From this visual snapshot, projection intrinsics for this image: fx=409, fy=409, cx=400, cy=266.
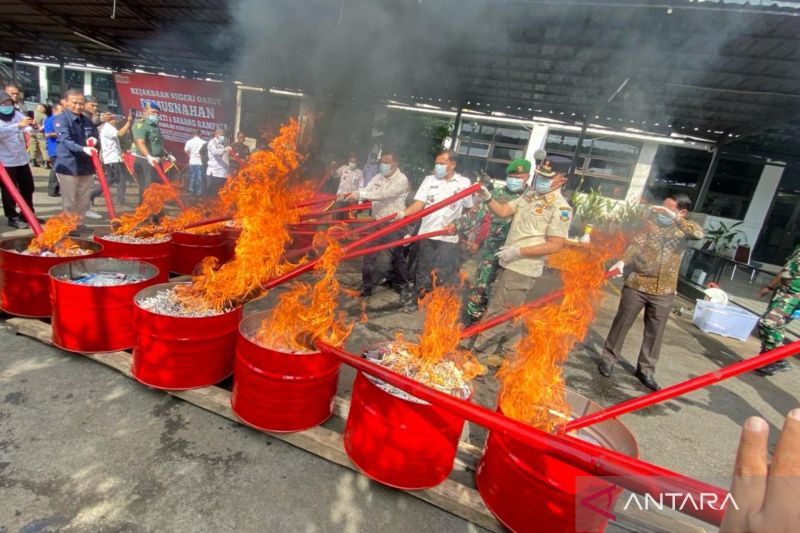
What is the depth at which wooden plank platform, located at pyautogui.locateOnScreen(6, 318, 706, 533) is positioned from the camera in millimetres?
2148

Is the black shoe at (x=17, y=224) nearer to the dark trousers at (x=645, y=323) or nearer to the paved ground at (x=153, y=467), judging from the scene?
the paved ground at (x=153, y=467)

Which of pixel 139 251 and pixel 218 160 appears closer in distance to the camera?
pixel 139 251

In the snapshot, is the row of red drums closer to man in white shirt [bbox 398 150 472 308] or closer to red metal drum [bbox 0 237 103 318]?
red metal drum [bbox 0 237 103 318]

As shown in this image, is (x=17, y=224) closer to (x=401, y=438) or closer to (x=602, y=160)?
(x=401, y=438)

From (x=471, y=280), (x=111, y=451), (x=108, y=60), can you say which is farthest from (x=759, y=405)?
(x=108, y=60)

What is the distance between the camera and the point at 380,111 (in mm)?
10883

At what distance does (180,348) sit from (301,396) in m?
0.86

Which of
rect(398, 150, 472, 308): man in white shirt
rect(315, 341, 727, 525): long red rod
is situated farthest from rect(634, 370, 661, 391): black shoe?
rect(315, 341, 727, 525): long red rod

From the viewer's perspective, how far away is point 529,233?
3.89 meters

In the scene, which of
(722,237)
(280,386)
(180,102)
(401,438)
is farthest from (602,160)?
(280,386)

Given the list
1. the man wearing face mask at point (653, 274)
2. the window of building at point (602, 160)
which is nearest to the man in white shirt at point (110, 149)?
the man wearing face mask at point (653, 274)

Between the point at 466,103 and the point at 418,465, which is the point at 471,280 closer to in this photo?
the point at 418,465

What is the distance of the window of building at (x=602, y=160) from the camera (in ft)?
46.0

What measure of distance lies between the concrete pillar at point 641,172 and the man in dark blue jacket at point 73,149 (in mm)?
14520
